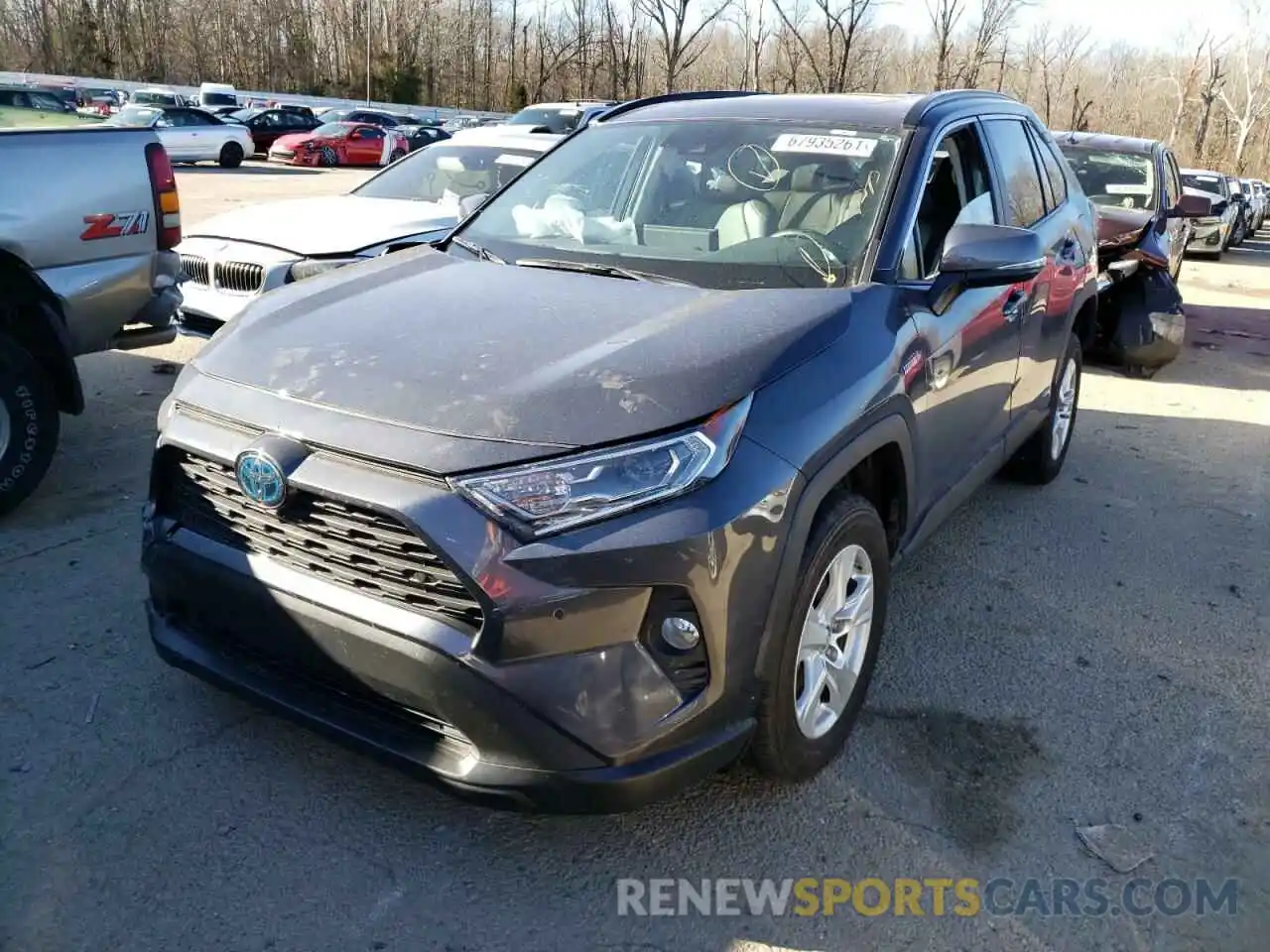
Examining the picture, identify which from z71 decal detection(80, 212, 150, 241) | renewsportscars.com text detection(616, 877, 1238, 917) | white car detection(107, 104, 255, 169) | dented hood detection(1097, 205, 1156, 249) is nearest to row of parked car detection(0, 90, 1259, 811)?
renewsportscars.com text detection(616, 877, 1238, 917)

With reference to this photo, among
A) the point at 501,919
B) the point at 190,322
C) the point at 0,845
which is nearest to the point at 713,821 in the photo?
the point at 501,919

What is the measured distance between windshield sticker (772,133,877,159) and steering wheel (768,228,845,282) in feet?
1.19

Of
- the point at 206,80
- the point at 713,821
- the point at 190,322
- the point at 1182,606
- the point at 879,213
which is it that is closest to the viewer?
the point at 713,821

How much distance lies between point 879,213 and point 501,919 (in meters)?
2.33

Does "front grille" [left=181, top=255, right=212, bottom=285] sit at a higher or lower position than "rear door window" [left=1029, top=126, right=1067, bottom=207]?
lower

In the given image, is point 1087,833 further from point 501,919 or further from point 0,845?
point 0,845

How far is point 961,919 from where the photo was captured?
2.52 m

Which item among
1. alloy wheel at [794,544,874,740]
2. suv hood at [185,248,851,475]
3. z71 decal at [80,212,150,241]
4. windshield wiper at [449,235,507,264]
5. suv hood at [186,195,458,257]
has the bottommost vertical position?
alloy wheel at [794,544,874,740]

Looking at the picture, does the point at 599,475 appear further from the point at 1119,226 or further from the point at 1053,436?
the point at 1119,226

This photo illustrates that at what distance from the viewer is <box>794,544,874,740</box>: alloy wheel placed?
2768 mm

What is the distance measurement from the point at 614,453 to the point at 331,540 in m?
0.70

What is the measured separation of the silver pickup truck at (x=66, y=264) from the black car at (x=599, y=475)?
188cm

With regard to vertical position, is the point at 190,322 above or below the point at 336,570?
below

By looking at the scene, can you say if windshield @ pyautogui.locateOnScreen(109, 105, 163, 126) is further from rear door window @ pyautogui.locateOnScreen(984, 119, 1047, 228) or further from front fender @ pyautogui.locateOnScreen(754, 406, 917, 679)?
front fender @ pyautogui.locateOnScreen(754, 406, 917, 679)
